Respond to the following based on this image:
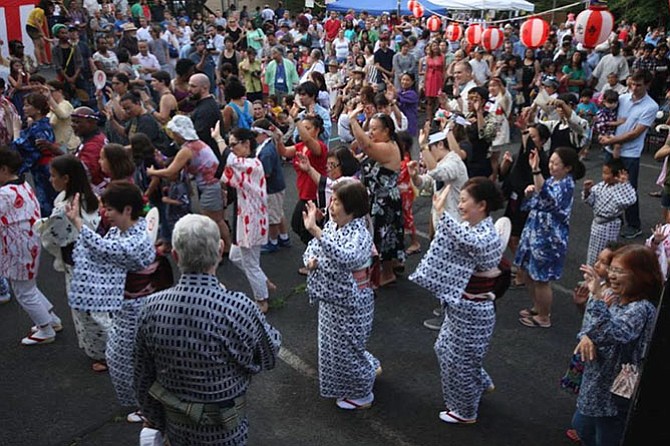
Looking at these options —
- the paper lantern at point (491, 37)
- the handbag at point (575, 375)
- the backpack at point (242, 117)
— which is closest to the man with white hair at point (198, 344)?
the handbag at point (575, 375)

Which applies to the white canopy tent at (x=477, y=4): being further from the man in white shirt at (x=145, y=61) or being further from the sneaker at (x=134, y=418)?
the sneaker at (x=134, y=418)

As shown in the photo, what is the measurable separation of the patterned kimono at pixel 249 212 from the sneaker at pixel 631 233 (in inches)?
176

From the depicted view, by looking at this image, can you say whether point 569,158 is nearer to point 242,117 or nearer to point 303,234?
point 303,234

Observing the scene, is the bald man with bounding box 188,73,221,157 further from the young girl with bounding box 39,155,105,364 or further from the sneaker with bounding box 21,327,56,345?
the sneaker with bounding box 21,327,56,345

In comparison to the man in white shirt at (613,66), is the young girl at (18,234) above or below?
below

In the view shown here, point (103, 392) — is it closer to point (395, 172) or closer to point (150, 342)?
point (150, 342)

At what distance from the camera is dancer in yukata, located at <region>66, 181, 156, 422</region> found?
372 cm

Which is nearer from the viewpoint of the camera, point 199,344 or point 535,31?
point 199,344

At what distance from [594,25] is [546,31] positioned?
2.21 m

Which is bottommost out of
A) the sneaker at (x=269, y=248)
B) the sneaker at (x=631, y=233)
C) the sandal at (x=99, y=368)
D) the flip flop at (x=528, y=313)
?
the sandal at (x=99, y=368)

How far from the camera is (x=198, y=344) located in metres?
2.61

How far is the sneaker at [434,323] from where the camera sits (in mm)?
5273

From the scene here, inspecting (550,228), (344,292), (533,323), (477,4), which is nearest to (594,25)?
(550,228)

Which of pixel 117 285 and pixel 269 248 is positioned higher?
pixel 117 285
